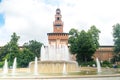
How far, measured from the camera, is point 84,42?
5450 cm

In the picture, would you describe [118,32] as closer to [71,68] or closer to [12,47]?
[12,47]

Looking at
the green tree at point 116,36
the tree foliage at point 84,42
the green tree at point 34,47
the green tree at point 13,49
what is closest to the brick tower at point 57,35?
the green tree at point 34,47

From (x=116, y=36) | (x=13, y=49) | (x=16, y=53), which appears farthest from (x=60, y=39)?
(x=116, y=36)

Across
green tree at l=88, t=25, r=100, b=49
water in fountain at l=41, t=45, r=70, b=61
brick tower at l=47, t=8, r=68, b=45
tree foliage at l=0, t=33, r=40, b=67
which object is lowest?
water in fountain at l=41, t=45, r=70, b=61

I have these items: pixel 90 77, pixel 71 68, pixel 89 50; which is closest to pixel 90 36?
pixel 89 50

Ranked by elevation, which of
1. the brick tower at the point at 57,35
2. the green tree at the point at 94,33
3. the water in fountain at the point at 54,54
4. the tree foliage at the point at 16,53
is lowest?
the water in fountain at the point at 54,54

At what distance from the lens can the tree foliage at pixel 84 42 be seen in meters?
54.3

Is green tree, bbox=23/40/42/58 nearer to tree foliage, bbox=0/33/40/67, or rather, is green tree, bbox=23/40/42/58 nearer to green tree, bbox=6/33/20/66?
tree foliage, bbox=0/33/40/67

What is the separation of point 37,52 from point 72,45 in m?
21.5

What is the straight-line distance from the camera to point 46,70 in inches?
934

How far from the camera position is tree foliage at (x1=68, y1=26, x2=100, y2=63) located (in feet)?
178

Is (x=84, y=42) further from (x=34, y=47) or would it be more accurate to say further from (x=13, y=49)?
(x=34, y=47)

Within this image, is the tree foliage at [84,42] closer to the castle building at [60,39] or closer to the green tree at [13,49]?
the green tree at [13,49]

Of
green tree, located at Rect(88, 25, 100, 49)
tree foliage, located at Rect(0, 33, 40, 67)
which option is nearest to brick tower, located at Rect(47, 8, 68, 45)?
tree foliage, located at Rect(0, 33, 40, 67)
